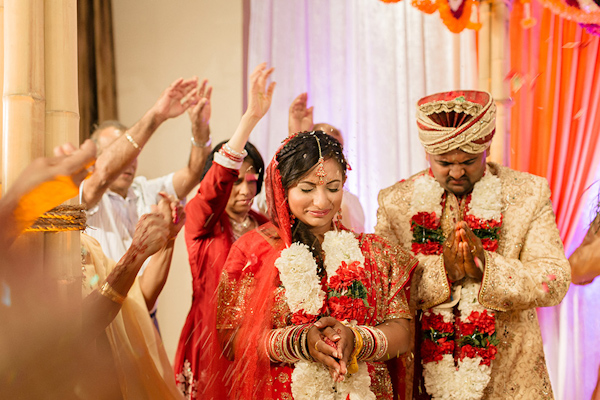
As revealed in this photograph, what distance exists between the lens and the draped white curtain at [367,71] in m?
3.75

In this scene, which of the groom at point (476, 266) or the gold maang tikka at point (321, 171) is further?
the groom at point (476, 266)

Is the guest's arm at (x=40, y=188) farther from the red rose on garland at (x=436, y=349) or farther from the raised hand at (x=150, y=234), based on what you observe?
the red rose on garland at (x=436, y=349)

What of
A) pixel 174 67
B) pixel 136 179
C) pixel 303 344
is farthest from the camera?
pixel 174 67

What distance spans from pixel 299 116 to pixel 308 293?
4.44 ft

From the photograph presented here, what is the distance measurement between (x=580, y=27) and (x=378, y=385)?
8.15 ft

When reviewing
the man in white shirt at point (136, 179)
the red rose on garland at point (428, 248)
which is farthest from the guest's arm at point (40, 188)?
the red rose on garland at point (428, 248)

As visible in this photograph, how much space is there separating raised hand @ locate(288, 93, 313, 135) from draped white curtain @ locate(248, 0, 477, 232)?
65 cm

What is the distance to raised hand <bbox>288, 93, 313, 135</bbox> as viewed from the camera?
3027 millimetres

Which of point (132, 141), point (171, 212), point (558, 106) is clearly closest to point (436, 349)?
point (171, 212)

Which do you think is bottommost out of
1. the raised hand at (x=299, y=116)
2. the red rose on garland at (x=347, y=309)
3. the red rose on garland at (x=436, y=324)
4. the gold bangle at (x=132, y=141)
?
the red rose on garland at (x=436, y=324)

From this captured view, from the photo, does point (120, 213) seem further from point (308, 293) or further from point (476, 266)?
point (476, 266)

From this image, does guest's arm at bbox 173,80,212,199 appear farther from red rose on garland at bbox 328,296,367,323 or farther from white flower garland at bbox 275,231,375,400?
red rose on garland at bbox 328,296,367,323

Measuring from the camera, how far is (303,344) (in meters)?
1.82

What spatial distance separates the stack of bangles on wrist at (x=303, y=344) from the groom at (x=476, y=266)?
41 centimetres
